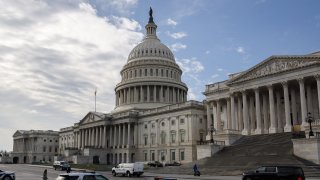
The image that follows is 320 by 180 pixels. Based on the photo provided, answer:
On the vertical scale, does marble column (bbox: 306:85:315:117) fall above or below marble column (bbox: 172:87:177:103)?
below

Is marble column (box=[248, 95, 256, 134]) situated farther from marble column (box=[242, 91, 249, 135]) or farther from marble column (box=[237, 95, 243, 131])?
marble column (box=[237, 95, 243, 131])

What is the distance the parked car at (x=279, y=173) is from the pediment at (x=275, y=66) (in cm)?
3340

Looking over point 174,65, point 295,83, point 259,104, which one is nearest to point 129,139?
point 174,65

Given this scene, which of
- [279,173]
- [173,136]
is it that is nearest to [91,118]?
[173,136]

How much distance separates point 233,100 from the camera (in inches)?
3012

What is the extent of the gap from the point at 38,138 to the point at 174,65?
252ft

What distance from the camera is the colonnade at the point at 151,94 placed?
12807cm

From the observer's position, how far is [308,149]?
5084 centimetres

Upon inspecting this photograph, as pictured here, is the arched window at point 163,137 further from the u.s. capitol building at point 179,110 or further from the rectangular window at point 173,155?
the rectangular window at point 173,155

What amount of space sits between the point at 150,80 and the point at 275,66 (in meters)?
64.8

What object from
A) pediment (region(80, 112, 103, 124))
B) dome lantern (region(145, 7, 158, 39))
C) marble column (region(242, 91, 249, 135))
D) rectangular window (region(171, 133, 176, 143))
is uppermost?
dome lantern (region(145, 7, 158, 39))

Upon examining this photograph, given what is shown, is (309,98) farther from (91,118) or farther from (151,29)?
(151,29)

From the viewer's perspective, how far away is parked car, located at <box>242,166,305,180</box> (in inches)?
1256

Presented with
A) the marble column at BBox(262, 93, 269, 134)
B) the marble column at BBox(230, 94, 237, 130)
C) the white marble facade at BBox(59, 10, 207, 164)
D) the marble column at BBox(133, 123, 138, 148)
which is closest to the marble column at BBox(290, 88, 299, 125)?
the marble column at BBox(262, 93, 269, 134)
